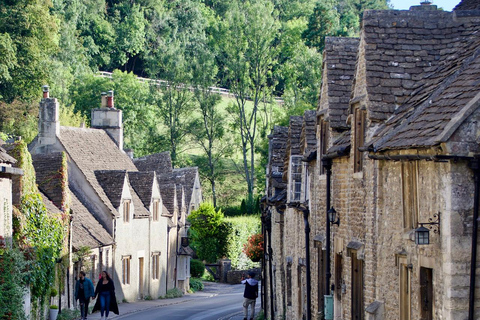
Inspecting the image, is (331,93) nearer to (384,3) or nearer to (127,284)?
(127,284)

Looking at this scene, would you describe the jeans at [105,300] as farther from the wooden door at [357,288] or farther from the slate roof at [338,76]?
the wooden door at [357,288]

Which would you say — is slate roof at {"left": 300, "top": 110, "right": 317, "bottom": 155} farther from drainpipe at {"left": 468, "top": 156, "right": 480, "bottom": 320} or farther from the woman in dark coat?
drainpipe at {"left": 468, "top": 156, "right": 480, "bottom": 320}

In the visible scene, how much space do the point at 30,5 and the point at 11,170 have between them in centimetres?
5407

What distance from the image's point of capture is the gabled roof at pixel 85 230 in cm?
3781

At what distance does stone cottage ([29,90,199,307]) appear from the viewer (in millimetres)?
40312

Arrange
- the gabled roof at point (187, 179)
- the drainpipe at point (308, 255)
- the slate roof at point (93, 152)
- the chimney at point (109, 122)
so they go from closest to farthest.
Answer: the drainpipe at point (308, 255) → the slate roof at point (93, 152) → the chimney at point (109, 122) → the gabled roof at point (187, 179)

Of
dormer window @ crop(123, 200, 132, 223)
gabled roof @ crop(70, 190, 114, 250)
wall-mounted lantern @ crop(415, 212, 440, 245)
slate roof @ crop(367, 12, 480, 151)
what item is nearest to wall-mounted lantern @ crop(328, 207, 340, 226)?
slate roof @ crop(367, 12, 480, 151)

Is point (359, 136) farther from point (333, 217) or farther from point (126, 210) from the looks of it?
point (126, 210)

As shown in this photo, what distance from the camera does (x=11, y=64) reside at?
234ft

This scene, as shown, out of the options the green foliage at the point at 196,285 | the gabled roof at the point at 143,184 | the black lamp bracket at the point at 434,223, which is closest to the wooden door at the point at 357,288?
the black lamp bracket at the point at 434,223

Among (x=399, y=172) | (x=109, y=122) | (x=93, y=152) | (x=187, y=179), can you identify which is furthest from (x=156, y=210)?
(x=399, y=172)

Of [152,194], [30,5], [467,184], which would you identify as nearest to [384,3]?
[30,5]

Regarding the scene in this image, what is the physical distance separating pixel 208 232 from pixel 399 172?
50.6m

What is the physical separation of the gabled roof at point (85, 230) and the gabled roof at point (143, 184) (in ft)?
18.4
